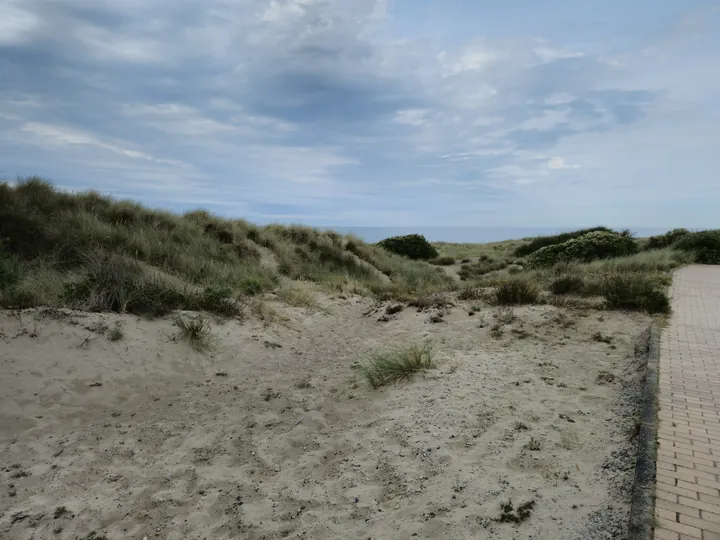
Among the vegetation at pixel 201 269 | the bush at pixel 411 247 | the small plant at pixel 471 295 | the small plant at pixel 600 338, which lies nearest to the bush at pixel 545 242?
the bush at pixel 411 247

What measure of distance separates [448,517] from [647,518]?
1282 mm

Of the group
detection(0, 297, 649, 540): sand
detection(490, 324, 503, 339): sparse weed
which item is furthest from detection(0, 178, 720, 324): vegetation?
detection(490, 324, 503, 339): sparse weed

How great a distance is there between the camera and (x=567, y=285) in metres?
11.0

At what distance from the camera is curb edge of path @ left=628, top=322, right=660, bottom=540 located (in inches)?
111

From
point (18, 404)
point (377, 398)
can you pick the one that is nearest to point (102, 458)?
point (18, 404)

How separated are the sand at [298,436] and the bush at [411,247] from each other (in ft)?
59.7

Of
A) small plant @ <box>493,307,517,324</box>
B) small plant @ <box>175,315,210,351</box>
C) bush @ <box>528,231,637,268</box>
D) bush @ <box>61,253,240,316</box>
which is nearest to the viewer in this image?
small plant @ <box>175,315,210,351</box>

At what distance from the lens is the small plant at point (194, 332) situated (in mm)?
7072

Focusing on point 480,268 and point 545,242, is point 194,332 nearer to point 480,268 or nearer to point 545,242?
point 480,268

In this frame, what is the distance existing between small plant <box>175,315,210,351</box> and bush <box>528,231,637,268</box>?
15.1 meters

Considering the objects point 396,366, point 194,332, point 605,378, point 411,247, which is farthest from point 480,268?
point 194,332

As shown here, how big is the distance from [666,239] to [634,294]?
57.0ft

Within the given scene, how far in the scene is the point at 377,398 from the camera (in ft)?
18.9

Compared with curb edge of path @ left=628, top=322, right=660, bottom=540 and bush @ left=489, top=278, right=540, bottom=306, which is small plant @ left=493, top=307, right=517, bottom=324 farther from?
curb edge of path @ left=628, top=322, right=660, bottom=540
